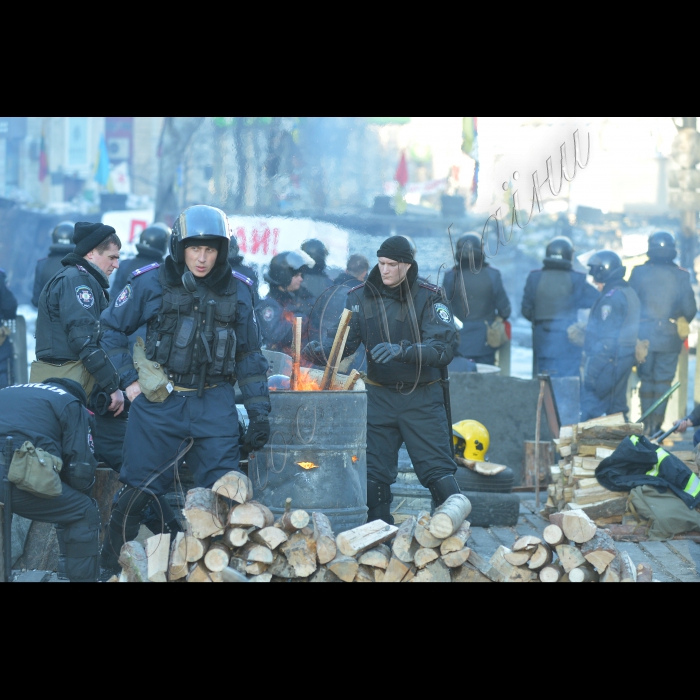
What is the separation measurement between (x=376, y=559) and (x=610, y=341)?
6.30 metres

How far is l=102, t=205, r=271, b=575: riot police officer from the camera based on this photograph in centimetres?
527

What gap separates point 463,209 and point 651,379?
31.3ft

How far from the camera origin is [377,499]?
6258 mm

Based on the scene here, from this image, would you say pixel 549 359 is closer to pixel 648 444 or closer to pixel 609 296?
pixel 609 296

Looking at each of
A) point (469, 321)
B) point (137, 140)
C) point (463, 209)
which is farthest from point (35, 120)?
point (469, 321)

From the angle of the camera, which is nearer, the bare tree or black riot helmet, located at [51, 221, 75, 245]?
black riot helmet, located at [51, 221, 75, 245]

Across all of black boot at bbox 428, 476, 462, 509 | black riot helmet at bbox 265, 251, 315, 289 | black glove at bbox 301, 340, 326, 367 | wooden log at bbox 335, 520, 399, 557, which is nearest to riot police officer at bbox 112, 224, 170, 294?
black riot helmet at bbox 265, 251, 315, 289

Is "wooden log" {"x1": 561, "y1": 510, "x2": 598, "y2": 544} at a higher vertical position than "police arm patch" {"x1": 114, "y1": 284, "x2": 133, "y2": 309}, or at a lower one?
lower

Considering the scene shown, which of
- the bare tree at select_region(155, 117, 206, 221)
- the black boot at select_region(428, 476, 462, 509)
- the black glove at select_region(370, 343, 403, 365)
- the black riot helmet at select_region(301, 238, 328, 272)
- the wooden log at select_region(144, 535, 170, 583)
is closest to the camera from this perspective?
the wooden log at select_region(144, 535, 170, 583)

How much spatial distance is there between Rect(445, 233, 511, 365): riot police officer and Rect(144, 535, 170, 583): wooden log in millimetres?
6131

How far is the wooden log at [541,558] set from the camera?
16.5ft

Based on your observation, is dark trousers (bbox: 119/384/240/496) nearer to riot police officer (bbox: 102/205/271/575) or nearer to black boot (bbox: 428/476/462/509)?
riot police officer (bbox: 102/205/271/575)

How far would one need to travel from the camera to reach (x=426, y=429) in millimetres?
6211

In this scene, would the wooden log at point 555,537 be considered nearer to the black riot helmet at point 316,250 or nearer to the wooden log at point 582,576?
the wooden log at point 582,576
